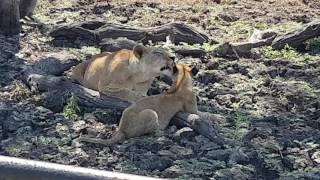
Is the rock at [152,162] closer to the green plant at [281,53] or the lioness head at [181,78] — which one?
the lioness head at [181,78]

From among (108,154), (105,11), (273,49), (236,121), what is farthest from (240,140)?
(105,11)

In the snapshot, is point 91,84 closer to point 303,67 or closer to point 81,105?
point 81,105

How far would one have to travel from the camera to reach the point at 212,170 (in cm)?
517

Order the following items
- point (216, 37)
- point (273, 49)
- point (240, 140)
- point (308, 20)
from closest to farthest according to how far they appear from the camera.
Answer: point (240, 140), point (273, 49), point (216, 37), point (308, 20)

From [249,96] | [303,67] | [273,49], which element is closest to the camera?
[249,96]

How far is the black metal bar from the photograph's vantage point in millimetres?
2014

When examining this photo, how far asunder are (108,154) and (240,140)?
Result: 1.09m

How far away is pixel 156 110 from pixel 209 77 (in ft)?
5.42

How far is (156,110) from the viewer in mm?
5914

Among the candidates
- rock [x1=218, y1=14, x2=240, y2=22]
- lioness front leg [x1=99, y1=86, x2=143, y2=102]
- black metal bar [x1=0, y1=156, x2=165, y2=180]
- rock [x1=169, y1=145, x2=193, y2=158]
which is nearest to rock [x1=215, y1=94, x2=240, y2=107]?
lioness front leg [x1=99, y1=86, x2=143, y2=102]

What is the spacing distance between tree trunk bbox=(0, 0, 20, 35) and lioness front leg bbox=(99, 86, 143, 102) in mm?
2818

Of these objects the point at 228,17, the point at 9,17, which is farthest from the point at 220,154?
the point at 228,17

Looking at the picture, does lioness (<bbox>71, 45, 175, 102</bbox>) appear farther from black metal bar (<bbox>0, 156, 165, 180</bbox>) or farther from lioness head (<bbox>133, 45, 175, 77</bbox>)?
black metal bar (<bbox>0, 156, 165, 180</bbox>)

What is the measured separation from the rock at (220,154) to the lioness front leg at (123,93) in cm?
133
